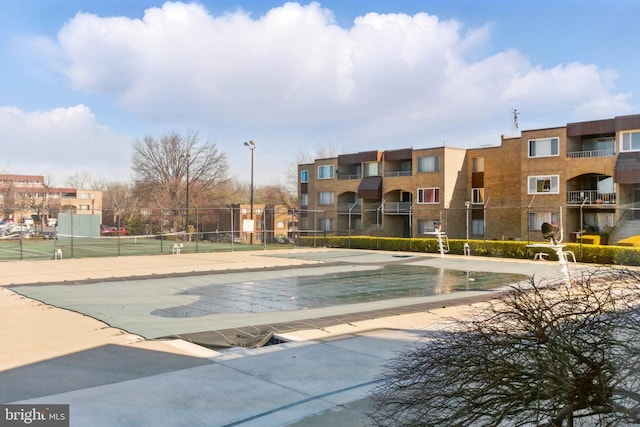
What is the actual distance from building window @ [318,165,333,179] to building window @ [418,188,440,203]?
426 inches

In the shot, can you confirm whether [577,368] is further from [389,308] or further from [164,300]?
[164,300]

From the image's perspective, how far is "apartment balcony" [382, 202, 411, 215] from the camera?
43.8 m

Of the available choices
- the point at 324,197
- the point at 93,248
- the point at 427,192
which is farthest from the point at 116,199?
the point at 427,192

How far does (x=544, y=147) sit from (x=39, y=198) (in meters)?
62.3

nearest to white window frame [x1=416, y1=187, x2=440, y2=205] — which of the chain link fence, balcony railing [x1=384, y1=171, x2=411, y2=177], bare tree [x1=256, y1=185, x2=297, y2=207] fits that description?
the chain link fence

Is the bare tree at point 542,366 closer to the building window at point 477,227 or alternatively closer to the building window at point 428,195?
the building window at point 477,227

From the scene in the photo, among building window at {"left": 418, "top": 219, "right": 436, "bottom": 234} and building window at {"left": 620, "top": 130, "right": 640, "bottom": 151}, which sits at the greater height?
building window at {"left": 620, "top": 130, "right": 640, "bottom": 151}

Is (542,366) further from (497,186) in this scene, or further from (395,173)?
(395,173)

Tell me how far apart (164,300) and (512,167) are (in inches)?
1270

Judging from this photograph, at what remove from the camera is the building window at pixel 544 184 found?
33.8 m

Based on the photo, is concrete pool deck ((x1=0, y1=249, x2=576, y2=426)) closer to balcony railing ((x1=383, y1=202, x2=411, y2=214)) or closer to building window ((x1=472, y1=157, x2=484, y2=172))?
building window ((x1=472, y1=157, x2=484, y2=172))

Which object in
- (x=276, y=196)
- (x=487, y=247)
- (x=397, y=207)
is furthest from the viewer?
(x=276, y=196)

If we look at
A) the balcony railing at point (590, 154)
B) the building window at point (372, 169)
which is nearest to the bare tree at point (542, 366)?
the balcony railing at point (590, 154)

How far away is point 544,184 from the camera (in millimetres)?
34562
